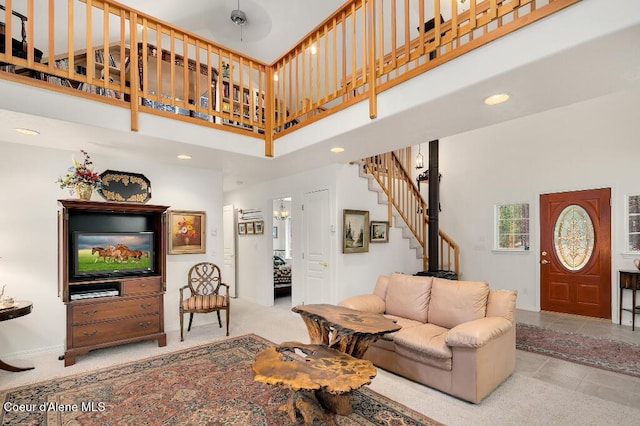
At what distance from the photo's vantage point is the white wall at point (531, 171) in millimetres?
4945

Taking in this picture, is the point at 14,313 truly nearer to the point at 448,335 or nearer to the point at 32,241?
the point at 32,241

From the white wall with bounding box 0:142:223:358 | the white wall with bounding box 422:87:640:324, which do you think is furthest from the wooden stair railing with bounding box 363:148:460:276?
the white wall with bounding box 0:142:223:358

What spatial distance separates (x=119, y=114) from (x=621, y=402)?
520 cm

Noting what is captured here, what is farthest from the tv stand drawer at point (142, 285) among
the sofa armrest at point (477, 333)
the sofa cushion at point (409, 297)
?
the sofa armrest at point (477, 333)

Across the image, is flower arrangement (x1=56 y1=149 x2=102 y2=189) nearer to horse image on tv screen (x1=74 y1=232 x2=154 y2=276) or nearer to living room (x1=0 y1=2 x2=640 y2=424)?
living room (x1=0 y1=2 x2=640 y2=424)

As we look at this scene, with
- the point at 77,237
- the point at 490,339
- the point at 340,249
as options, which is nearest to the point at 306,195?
the point at 340,249

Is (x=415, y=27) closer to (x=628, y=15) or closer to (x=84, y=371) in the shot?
(x=628, y=15)

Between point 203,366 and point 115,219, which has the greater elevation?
point 115,219

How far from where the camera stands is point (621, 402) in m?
2.64

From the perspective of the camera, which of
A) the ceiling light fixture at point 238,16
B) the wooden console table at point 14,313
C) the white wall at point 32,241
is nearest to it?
the wooden console table at point 14,313

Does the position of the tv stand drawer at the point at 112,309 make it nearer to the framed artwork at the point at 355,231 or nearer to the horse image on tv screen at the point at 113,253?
the horse image on tv screen at the point at 113,253

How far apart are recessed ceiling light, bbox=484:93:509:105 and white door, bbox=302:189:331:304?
2889 mm

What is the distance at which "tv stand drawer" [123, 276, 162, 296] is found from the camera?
3.97 metres

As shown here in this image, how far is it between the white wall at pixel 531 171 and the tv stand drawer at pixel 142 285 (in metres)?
5.66
